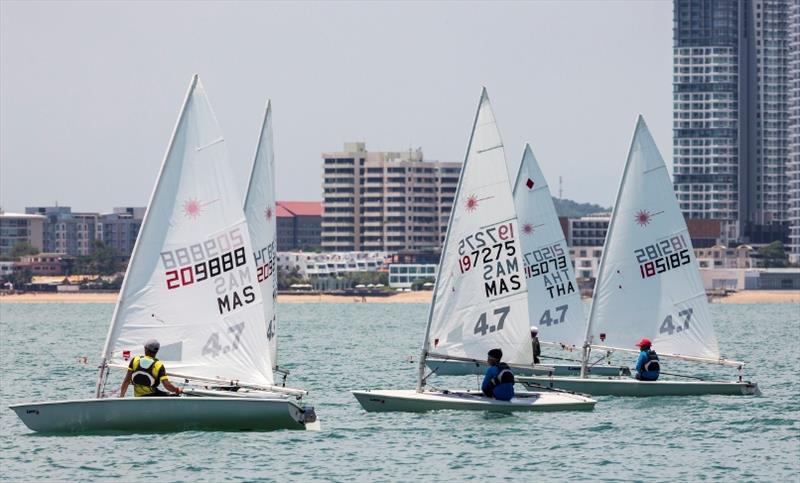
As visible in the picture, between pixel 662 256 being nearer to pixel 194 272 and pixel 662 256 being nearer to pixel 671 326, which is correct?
pixel 671 326

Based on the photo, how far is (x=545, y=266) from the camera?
1977 inches

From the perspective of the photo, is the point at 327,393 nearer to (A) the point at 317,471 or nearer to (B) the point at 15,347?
(A) the point at 317,471

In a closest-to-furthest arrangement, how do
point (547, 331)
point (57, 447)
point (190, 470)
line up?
point (190, 470)
point (57, 447)
point (547, 331)

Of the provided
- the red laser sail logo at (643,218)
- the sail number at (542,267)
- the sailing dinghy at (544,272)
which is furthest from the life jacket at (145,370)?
the sail number at (542,267)

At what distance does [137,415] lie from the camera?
31250 mm

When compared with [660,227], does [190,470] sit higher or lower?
lower

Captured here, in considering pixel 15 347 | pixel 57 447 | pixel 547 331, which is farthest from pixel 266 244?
pixel 15 347

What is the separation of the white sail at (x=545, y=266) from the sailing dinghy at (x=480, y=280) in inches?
459

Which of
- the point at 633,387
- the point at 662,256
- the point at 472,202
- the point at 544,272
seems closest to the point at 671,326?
the point at 662,256

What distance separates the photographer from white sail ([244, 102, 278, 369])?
38281 mm

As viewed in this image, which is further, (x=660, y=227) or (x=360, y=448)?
(x=660, y=227)

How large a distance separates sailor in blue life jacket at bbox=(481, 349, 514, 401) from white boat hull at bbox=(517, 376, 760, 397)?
5407 millimetres

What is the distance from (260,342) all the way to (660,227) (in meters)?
15.0

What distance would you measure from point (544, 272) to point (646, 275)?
669cm
